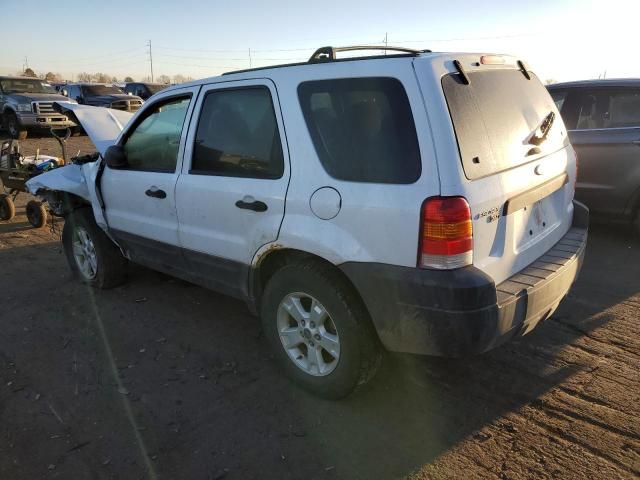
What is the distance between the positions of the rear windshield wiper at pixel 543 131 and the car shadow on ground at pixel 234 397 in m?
1.44

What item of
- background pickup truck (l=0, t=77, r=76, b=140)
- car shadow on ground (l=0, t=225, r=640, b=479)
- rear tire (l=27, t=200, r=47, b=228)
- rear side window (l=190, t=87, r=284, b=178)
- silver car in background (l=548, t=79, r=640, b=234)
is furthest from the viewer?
background pickup truck (l=0, t=77, r=76, b=140)

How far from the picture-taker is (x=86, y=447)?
8.83 feet

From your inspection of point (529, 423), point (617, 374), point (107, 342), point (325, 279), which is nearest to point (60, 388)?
point (107, 342)

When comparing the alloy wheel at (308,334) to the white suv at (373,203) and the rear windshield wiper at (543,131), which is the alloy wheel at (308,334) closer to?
the white suv at (373,203)

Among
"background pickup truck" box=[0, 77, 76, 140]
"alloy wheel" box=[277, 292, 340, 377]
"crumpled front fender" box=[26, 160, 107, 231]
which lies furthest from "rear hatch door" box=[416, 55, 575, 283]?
"background pickup truck" box=[0, 77, 76, 140]

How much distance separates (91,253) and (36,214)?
2.88 m

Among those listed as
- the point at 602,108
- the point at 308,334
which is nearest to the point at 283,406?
the point at 308,334

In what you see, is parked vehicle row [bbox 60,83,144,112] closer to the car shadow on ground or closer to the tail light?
the car shadow on ground

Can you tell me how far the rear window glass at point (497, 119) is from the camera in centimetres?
244

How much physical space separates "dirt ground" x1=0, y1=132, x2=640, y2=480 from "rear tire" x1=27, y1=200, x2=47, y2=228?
3.18m

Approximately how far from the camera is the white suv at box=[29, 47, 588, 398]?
2.38 m

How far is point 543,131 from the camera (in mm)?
3066

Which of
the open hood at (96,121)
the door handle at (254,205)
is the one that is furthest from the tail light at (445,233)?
the open hood at (96,121)

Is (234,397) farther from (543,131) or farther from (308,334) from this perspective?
(543,131)
